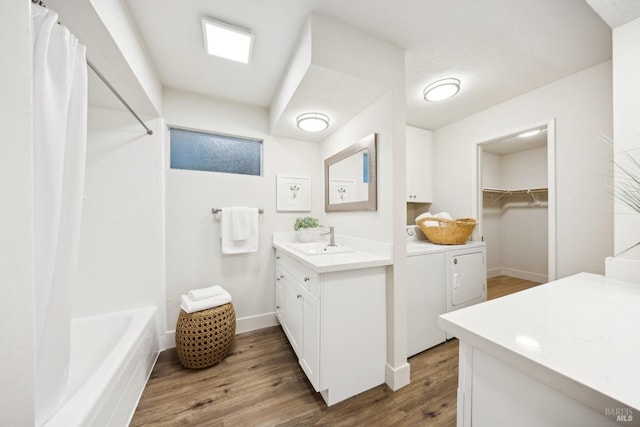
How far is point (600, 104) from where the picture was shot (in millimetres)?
1728

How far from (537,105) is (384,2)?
1918 millimetres

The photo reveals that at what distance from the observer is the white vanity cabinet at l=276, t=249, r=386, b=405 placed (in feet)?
4.15

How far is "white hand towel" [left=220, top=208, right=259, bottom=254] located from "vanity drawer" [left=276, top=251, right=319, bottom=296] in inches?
15.8

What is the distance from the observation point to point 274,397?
1366mm

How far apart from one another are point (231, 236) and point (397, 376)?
1.76 m

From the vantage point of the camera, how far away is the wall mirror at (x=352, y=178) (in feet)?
5.37

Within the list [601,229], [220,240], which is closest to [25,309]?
[220,240]

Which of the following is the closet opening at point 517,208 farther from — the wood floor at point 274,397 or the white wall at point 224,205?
the white wall at point 224,205

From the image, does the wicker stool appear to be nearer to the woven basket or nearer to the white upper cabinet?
the woven basket

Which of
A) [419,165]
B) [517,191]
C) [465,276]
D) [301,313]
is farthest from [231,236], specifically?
[517,191]

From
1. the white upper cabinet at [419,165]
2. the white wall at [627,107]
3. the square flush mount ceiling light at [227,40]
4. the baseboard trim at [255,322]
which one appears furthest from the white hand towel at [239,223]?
the white wall at [627,107]

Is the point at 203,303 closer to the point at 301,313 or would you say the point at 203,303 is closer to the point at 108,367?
the point at 108,367

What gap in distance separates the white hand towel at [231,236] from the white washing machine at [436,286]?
1461mm

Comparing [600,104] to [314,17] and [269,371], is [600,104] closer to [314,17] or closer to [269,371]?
[314,17]
